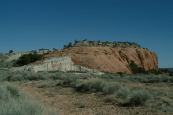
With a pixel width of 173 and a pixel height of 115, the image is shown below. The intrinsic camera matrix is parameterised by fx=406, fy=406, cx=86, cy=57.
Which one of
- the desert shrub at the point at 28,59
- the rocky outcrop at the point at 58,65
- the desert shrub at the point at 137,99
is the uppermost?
the desert shrub at the point at 28,59

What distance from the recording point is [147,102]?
18.8 meters

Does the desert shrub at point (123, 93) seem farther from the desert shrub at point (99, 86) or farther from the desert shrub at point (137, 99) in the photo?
the desert shrub at point (99, 86)

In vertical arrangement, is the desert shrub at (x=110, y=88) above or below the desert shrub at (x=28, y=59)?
below

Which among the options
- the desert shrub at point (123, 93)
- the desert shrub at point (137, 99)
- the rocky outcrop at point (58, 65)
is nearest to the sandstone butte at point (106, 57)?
the rocky outcrop at point (58, 65)

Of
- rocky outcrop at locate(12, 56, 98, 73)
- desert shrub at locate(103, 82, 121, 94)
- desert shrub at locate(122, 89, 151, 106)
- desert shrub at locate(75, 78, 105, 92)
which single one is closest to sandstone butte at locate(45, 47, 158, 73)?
rocky outcrop at locate(12, 56, 98, 73)

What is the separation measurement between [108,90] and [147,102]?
5.04 m

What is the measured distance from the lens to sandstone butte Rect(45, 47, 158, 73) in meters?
74.1

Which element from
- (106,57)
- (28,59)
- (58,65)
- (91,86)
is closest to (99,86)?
(91,86)

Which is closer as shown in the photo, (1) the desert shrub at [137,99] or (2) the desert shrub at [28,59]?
(1) the desert shrub at [137,99]

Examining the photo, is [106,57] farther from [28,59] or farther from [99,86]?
[99,86]

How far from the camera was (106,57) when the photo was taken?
80.4m

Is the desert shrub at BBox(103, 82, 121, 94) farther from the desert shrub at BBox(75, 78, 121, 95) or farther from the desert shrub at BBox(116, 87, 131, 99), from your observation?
the desert shrub at BBox(116, 87, 131, 99)

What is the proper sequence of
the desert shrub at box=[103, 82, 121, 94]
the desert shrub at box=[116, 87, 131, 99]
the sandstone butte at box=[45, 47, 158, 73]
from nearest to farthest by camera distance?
the desert shrub at box=[116, 87, 131, 99], the desert shrub at box=[103, 82, 121, 94], the sandstone butte at box=[45, 47, 158, 73]

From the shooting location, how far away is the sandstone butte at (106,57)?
74062 millimetres
